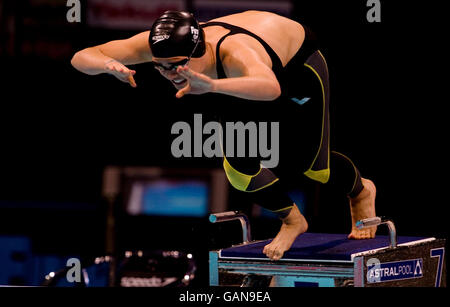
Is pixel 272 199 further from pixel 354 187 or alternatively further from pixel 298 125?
pixel 354 187

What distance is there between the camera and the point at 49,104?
26.0ft

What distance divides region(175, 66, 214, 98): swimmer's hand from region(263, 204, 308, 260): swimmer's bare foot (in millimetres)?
1187

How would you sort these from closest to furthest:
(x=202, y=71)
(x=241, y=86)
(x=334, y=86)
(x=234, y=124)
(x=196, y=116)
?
(x=241, y=86)
(x=202, y=71)
(x=234, y=124)
(x=334, y=86)
(x=196, y=116)

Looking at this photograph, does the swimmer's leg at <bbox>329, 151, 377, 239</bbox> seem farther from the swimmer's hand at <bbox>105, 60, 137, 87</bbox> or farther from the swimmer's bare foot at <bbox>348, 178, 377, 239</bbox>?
the swimmer's hand at <bbox>105, 60, 137, 87</bbox>

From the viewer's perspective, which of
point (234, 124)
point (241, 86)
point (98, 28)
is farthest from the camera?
point (98, 28)

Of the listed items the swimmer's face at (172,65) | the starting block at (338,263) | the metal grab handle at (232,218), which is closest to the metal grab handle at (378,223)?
the starting block at (338,263)

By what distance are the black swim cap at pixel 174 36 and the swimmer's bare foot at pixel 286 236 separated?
3.67 ft

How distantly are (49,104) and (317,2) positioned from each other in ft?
11.4

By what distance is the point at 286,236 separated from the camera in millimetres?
4008
